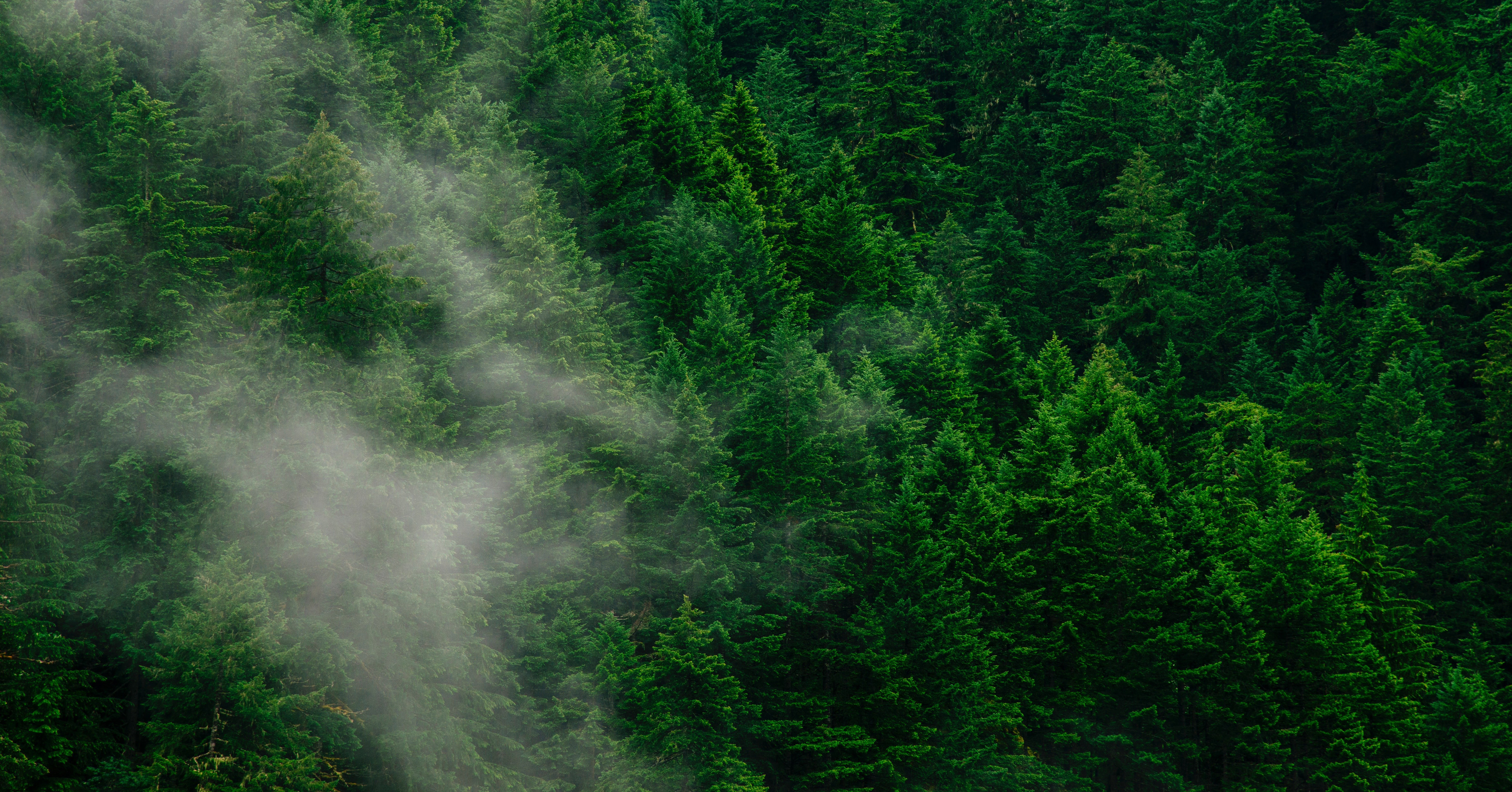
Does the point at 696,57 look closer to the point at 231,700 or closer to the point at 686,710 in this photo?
the point at 686,710

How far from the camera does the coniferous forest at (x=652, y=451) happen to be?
27578 mm

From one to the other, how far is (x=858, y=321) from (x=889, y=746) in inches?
645

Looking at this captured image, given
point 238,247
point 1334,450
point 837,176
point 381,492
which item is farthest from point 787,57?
point 381,492

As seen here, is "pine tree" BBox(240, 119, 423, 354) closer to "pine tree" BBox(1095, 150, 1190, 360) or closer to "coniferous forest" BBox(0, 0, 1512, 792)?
"coniferous forest" BBox(0, 0, 1512, 792)

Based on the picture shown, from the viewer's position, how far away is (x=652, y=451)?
35094mm

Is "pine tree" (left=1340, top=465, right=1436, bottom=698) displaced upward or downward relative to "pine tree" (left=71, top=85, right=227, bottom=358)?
downward

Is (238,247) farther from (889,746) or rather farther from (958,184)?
(958,184)

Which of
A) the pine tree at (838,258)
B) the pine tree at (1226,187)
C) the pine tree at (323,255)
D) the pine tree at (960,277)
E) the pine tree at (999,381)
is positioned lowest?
the pine tree at (323,255)

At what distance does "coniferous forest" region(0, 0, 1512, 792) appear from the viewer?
2758cm

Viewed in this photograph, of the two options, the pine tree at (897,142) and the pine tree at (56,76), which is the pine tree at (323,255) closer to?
the pine tree at (56,76)

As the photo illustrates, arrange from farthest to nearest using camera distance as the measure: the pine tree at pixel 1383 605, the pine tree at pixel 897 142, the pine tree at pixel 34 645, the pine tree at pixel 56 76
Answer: the pine tree at pixel 897 142 → the pine tree at pixel 1383 605 → the pine tree at pixel 56 76 → the pine tree at pixel 34 645

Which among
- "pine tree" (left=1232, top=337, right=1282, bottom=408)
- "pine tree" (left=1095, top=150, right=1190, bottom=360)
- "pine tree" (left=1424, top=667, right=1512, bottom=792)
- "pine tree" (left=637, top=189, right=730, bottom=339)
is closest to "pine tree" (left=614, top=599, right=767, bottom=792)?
"pine tree" (left=637, top=189, right=730, bottom=339)

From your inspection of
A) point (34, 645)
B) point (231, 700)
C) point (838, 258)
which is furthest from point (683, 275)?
point (34, 645)

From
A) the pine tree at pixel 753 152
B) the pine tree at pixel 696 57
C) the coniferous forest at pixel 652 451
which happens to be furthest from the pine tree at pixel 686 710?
the pine tree at pixel 696 57
